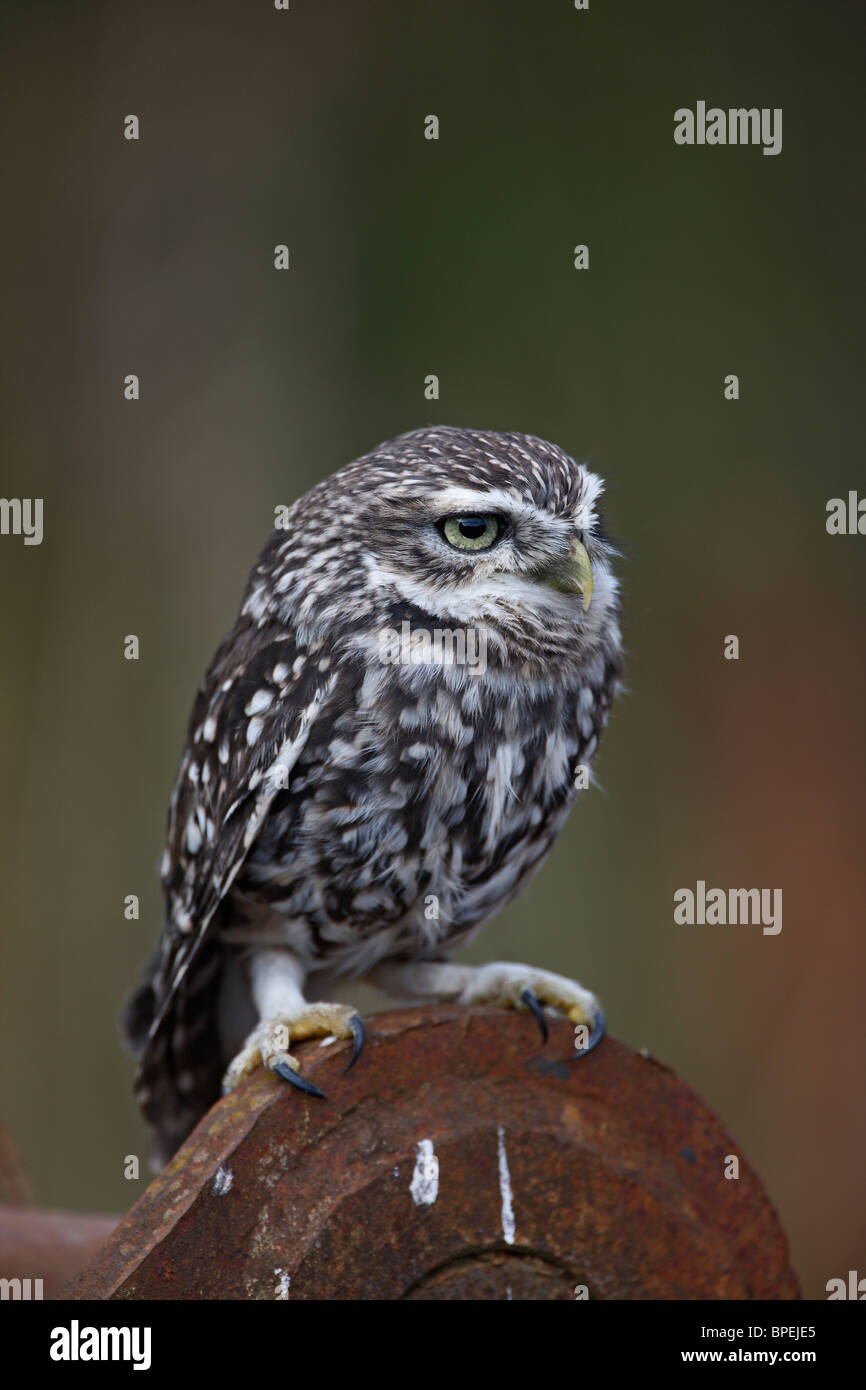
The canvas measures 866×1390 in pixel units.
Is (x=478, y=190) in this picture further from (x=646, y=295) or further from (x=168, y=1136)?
(x=168, y=1136)

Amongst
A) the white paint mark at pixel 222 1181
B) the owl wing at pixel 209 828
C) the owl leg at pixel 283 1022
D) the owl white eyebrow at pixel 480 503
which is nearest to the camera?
the white paint mark at pixel 222 1181

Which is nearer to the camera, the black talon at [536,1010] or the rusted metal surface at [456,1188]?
the rusted metal surface at [456,1188]

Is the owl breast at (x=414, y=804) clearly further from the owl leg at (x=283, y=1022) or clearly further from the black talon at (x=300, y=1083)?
the black talon at (x=300, y=1083)

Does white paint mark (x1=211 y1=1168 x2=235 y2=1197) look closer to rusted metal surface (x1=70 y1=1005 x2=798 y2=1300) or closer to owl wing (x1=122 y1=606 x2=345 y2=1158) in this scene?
rusted metal surface (x1=70 y1=1005 x2=798 y2=1300)

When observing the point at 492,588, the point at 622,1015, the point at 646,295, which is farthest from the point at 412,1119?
the point at 646,295

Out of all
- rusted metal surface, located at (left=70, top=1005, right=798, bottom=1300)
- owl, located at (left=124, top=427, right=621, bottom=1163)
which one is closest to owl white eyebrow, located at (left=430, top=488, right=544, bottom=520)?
owl, located at (left=124, top=427, right=621, bottom=1163)

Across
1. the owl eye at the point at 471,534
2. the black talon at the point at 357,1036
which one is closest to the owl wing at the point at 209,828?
the owl eye at the point at 471,534

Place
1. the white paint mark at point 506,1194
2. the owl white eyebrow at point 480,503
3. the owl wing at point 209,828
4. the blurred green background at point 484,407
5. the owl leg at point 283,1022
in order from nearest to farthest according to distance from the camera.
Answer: the white paint mark at point 506,1194, the owl leg at point 283,1022, the owl white eyebrow at point 480,503, the owl wing at point 209,828, the blurred green background at point 484,407

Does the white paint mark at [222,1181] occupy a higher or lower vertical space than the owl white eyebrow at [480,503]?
lower
